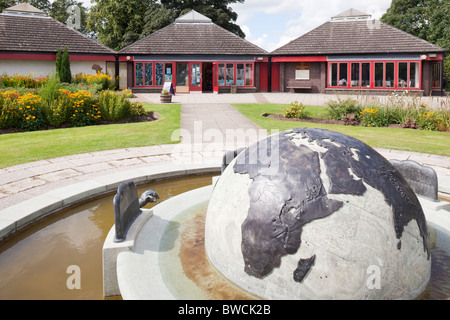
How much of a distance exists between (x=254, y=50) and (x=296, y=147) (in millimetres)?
34893

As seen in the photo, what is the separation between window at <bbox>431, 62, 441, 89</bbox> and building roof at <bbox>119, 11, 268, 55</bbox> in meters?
14.9

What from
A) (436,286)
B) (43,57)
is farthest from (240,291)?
(43,57)

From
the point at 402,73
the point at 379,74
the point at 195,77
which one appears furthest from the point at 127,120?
the point at 402,73

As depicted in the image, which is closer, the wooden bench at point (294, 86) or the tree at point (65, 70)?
the tree at point (65, 70)

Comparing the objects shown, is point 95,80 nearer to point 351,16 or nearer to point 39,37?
point 39,37

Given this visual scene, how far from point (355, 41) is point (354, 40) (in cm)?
18

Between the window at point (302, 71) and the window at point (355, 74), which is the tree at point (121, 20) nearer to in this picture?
the window at point (302, 71)

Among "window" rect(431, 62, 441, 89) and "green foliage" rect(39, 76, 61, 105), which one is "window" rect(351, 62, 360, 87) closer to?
"window" rect(431, 62, 441, 89)

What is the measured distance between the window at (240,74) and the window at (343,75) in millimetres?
8797

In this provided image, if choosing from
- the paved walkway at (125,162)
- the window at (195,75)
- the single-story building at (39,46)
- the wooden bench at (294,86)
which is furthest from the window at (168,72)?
the paved walkway at (125,162)

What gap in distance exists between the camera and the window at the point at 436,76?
1387 inches

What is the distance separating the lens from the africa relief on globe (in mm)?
3320
